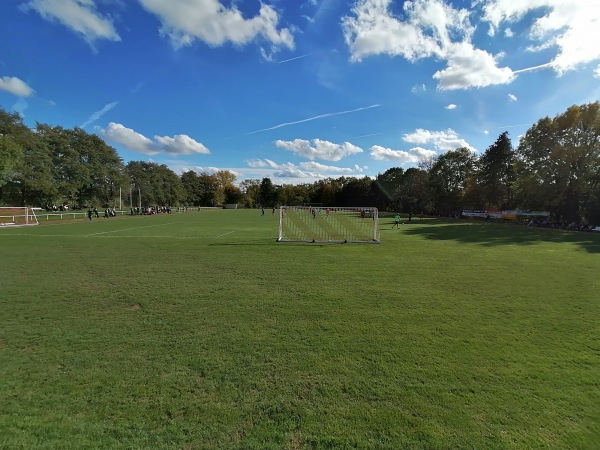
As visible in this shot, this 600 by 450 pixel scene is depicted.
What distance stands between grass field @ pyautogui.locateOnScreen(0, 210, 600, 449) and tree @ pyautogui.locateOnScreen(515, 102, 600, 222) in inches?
1082

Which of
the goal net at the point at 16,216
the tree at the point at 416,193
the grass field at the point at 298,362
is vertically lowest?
the grass field at the point at 298,362

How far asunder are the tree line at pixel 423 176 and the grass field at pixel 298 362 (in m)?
28.5

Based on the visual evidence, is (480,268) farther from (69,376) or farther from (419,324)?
(69,376)

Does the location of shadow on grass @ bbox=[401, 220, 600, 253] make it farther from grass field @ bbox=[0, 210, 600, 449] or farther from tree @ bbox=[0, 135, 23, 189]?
tree @ bbox=[0, 135, 23, 189]

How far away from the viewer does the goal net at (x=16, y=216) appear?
29142mm

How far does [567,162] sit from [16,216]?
170ft

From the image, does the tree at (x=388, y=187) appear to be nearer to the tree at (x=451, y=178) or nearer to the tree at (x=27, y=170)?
the tree at (x=451, y=178)

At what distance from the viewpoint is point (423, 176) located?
211 feet

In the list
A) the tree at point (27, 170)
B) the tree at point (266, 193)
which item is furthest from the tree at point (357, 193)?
the tree at point (27, 170)

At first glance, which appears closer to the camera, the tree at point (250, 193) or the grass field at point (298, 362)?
the grass field at point (298, 362)

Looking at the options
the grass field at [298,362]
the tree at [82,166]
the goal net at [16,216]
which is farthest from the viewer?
the tree at [82,166]

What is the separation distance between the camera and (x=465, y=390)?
336 cm

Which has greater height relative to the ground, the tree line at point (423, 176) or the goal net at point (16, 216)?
the tree line at point (423, 176)

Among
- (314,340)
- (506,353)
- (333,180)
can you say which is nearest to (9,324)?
(314,340)
